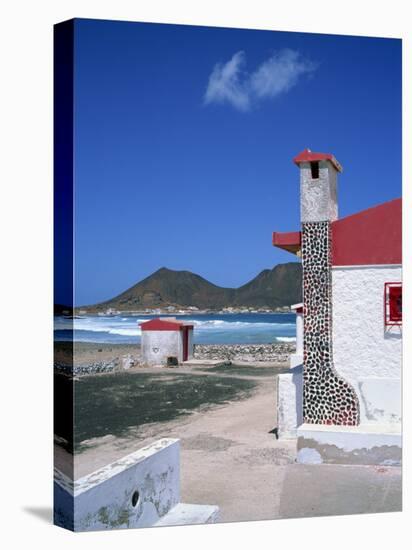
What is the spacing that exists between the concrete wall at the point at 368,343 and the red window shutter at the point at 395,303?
10cm

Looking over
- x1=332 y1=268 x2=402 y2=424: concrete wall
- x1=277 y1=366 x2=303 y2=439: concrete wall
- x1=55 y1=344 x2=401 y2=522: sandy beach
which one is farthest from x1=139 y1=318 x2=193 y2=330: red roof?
x1=332 y1=268 x2=402 y2=424: concrete wall

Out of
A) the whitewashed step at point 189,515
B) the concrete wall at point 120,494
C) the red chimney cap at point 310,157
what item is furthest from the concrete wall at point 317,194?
the whitewashed step at point 189,515

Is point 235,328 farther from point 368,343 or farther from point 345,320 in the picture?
point 368,343

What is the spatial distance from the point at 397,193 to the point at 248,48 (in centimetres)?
218

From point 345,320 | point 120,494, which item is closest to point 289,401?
point 345,320

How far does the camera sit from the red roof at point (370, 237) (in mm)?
9359

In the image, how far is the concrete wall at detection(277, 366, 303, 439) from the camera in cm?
1010

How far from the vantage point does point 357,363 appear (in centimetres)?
958

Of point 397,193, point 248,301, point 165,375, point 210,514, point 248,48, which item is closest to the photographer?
point 210,514

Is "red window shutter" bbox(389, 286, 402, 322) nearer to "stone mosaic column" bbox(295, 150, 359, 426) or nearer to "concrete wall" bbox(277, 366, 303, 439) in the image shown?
"stone mosaic column" bbox(295, 150, 359, 426)

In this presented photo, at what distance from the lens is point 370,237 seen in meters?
9.56

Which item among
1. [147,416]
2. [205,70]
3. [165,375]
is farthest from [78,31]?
[165,375]

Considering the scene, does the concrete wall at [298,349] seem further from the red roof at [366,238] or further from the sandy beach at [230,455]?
the red roof at [366,238]

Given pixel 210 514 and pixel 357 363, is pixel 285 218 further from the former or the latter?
pixel 210 514
